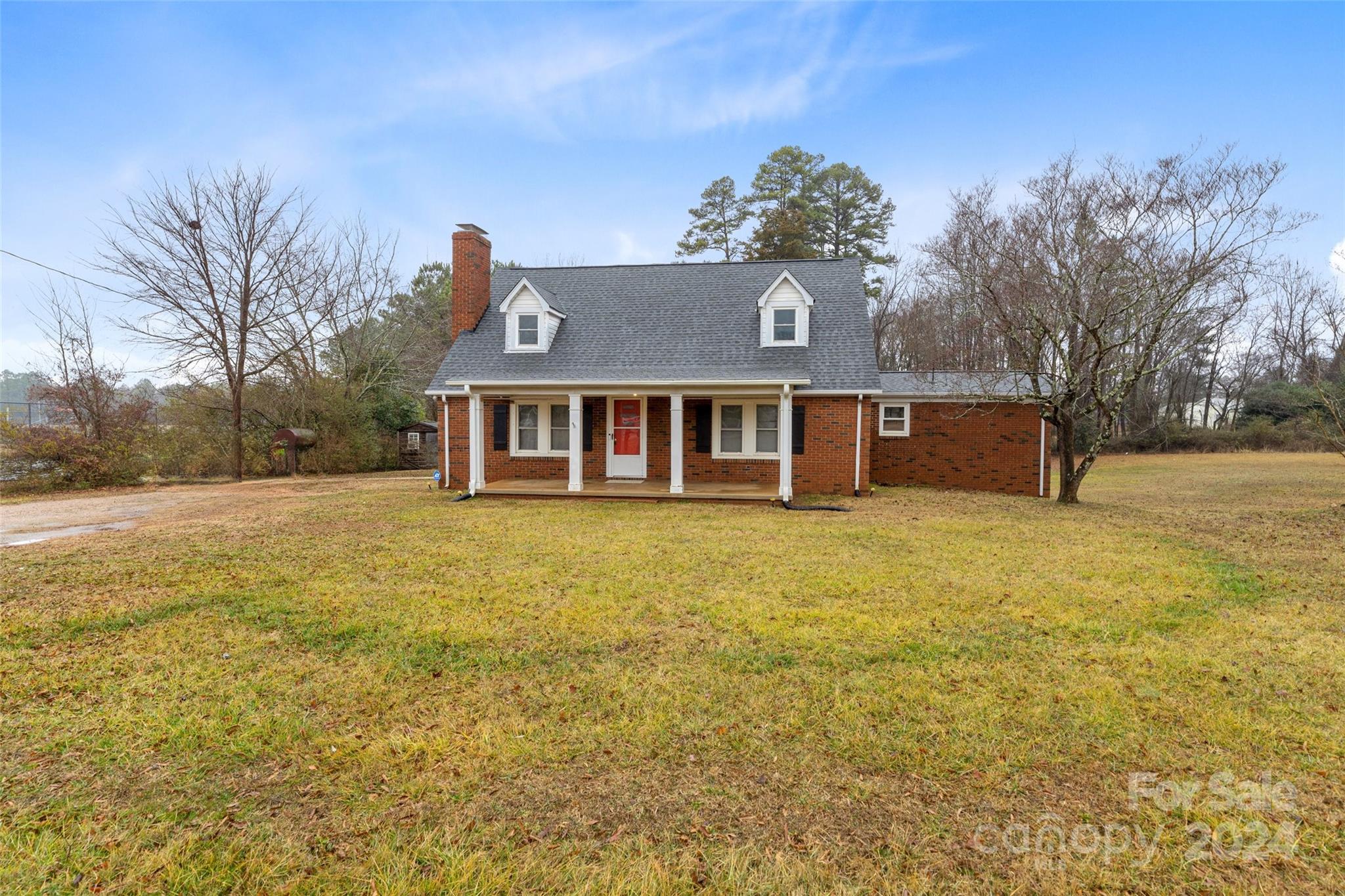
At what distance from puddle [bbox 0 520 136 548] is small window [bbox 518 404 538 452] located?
24.3ft

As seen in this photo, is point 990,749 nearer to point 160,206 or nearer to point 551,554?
Answer: point 551,554

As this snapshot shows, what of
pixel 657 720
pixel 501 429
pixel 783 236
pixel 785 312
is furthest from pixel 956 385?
pixel 783 236

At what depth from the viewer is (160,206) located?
19.7m

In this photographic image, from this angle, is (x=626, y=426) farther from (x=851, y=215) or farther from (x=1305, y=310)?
(x=851, y=215)

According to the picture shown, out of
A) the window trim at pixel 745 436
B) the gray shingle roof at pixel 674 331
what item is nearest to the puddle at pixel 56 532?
the gray shingle roof at pixel 674 331

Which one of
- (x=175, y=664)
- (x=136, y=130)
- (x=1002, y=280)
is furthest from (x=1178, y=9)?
(x=136, y=130)

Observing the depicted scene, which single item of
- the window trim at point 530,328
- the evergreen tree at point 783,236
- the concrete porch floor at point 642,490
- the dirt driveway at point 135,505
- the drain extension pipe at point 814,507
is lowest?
the dirt driveway at point 135,505

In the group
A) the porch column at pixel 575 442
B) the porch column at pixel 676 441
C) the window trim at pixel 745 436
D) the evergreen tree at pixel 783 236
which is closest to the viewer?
the porch column at pixel 676 441

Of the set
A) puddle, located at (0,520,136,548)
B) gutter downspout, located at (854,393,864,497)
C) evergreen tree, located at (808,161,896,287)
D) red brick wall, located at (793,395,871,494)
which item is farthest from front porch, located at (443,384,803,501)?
evergreen tree, located at (808,161,896,287)

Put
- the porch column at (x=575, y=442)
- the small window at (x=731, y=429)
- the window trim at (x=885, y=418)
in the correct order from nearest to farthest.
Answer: the porch column at (x=575, y=442) < the small window at (x=731, y=429) < the window trim at (x=885, y=418)

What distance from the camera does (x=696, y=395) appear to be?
43.9 feet

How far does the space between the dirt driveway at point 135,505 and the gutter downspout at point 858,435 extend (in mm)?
11001

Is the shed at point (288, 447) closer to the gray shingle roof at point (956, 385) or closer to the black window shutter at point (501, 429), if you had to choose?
the black window shutter at point (501, 429)

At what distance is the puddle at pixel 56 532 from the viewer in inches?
347
